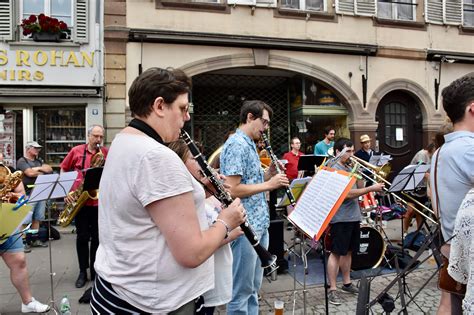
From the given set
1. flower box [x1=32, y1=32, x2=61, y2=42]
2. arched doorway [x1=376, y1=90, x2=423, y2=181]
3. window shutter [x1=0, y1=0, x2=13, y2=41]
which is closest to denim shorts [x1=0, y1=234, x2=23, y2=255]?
flower box [x1=32, y1=32, x2=61, y2=42]

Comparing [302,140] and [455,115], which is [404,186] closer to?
[455,115]

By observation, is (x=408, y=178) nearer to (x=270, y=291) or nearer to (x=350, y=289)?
(x=350, y=289)

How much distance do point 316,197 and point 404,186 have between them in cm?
274

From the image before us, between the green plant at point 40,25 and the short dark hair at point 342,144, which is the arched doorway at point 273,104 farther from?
the short dark hair at point 342,144

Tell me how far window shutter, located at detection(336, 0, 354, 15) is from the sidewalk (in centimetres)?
653

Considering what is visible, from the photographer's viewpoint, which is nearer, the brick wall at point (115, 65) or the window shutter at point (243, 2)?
the brick wall at point (115, 65)

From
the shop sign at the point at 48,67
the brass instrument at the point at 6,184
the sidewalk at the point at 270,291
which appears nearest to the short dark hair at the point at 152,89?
the brass instrument at the point at 6,184

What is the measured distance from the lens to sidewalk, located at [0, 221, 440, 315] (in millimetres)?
4008

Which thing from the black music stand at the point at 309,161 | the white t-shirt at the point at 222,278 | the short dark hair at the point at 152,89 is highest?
the short dark hair at the point at 152,89

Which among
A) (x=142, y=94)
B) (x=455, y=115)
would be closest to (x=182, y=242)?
(x=142, y=94)

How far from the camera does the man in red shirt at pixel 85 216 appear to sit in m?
4.69

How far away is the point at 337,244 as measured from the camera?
428 centimetres

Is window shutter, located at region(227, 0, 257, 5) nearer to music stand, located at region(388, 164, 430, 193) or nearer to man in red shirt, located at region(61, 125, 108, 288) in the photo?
man in red shirt, located at region(61, 125, 108, 288)

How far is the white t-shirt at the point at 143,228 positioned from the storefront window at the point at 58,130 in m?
7.45
